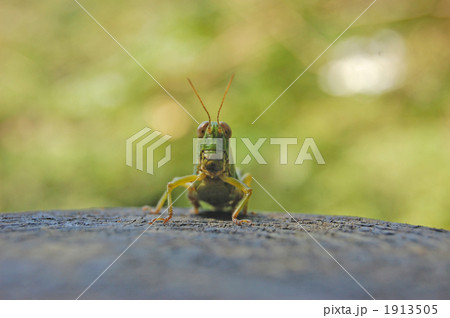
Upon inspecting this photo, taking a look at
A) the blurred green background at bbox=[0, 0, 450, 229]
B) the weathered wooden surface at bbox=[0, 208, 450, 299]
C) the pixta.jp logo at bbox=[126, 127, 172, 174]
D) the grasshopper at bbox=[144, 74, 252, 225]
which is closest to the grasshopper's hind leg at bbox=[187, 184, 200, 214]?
the grasshopper at bbox=[144, 74, 252, 225]

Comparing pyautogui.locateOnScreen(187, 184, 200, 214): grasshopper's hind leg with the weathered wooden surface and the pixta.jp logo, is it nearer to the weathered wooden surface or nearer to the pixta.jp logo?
the weathered wooden surface

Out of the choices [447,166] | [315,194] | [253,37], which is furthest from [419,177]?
[253,37]

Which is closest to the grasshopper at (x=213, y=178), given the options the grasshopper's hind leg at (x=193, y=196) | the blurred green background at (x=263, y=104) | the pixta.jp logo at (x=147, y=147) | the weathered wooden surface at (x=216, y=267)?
the grasshopper's hind leg at (x=193, y=196)

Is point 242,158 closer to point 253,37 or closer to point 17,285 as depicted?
point 253,37

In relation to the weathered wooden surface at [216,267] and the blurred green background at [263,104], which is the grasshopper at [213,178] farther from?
the blurred green background at [263,104]

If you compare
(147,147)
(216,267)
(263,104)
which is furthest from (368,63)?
(216,267)
